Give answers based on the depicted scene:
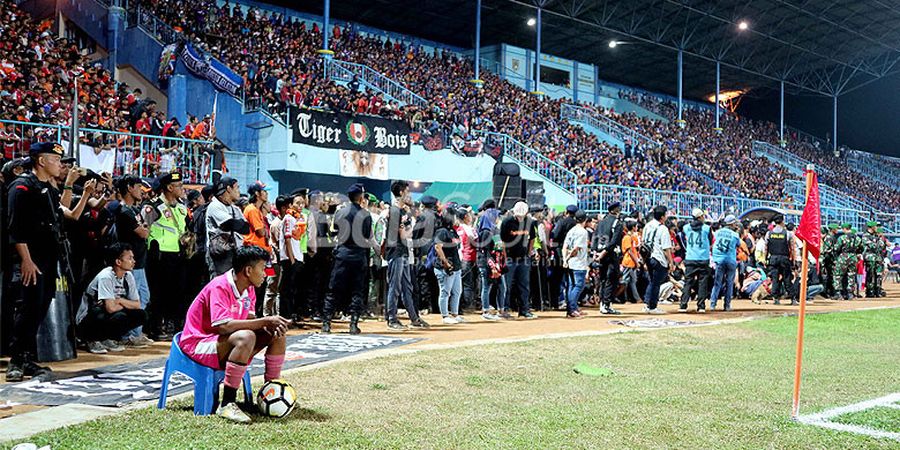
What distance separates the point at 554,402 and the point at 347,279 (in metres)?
4.58

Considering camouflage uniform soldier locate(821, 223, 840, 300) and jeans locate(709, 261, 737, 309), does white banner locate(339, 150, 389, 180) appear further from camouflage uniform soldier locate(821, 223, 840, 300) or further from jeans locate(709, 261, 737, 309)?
camouflage uniform soldier locate(821, 223, 840, 300)

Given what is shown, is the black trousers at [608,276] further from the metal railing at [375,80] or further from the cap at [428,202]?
the metal railing at [375,80]

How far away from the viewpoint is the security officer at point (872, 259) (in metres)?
19.6

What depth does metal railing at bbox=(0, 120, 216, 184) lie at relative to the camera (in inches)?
547

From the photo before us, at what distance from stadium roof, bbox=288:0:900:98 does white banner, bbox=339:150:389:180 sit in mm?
13203

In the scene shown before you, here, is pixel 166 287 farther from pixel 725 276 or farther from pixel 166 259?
pixel 725 276

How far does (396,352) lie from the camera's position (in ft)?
27.2

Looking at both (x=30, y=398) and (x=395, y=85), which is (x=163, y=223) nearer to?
(x=30, y=398)

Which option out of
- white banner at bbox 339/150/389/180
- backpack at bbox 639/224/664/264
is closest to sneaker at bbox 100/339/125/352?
backpack at bbox 639/224/664/264

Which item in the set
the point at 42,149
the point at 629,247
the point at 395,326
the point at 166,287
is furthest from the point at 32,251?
the point at 629,247

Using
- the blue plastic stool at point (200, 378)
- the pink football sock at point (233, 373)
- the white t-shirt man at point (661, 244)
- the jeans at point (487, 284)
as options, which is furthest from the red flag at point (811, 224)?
the white t-shirt man at point (661, 244)

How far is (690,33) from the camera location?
1594 inches

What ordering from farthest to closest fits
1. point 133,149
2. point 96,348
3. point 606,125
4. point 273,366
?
1. point 606,125
2. point 133,149
3. point 96,348
4. point 273,366

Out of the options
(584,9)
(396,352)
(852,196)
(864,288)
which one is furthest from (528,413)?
(852,196)
